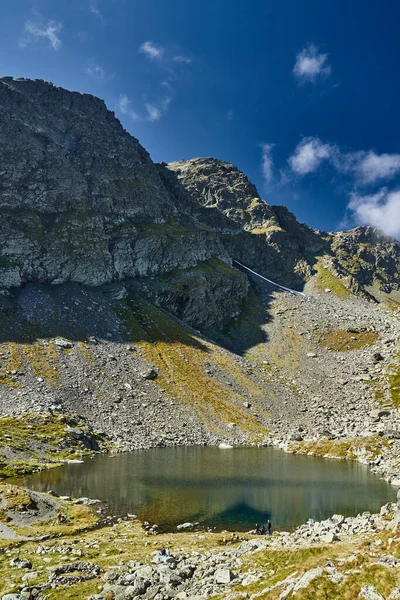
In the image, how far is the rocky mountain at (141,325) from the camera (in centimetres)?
9875

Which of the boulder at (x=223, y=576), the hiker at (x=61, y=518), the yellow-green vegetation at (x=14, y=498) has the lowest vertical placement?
the hiker at (x=61, y=518)

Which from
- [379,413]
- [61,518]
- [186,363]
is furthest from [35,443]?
[379,413]

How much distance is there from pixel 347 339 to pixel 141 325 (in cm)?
7558

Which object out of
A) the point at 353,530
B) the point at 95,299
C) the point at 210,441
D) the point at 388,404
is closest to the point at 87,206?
the point at 95,299

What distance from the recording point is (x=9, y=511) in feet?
128

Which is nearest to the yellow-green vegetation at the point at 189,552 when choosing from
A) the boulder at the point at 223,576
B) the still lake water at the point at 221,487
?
the boulder at the point at 223,576

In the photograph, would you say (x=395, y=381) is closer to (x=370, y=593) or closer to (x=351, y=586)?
(x=351, y=586)

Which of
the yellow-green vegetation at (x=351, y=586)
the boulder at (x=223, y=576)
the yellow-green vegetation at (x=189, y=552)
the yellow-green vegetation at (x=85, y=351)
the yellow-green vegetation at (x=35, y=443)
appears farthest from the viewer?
the yellow-green vegetation at (x=85, y=351)

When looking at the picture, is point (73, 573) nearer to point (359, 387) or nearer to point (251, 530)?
point (251, 530)

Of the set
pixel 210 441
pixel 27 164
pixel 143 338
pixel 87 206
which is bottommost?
pixel 210 441

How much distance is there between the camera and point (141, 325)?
5536 inches

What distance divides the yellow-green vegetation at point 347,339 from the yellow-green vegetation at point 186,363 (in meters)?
40.8

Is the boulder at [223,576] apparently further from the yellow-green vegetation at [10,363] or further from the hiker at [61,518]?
the yellow-green vegetation at [10,363]

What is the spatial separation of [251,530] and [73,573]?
19.1 metres
